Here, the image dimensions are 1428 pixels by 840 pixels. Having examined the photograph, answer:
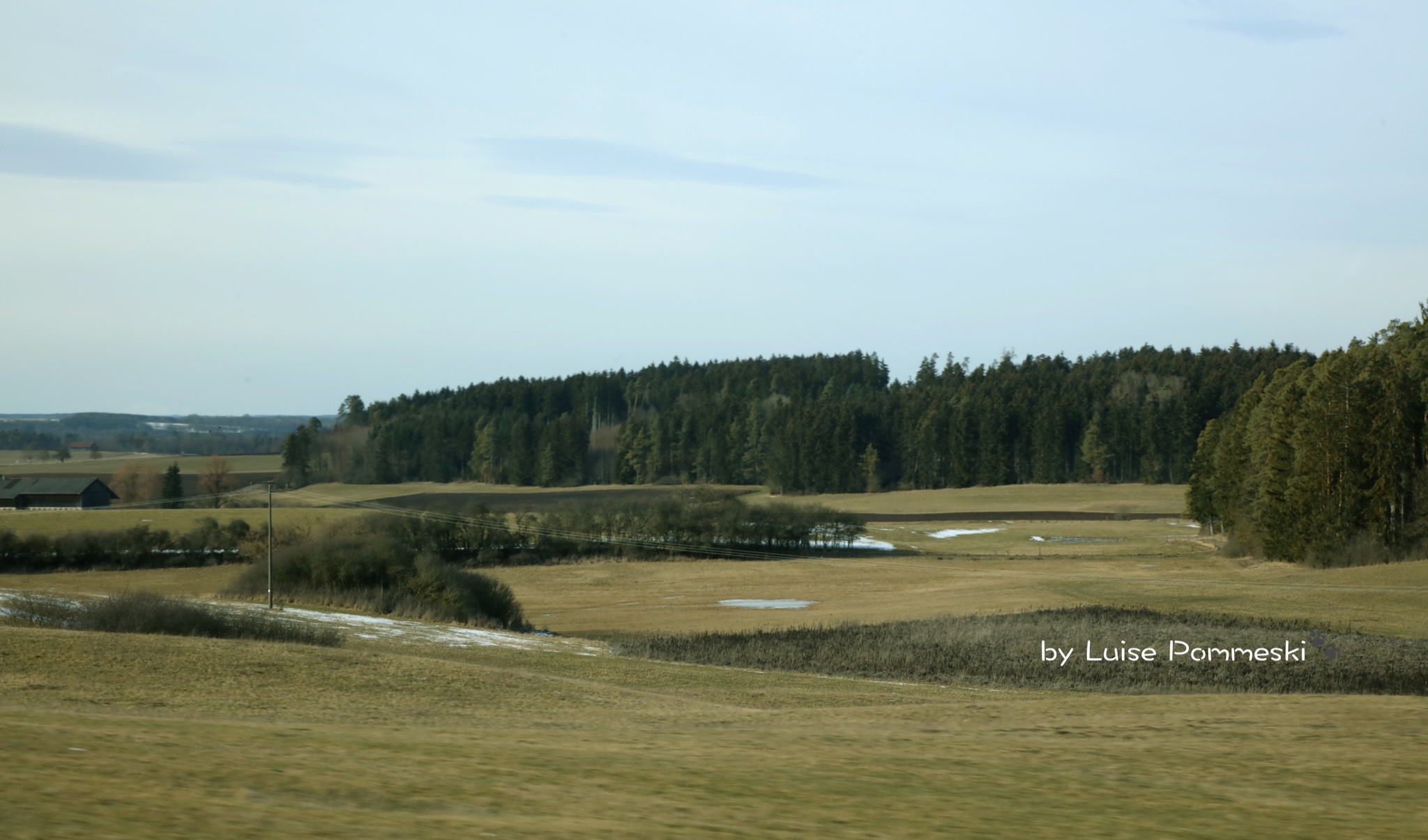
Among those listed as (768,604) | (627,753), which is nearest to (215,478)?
(768,604)

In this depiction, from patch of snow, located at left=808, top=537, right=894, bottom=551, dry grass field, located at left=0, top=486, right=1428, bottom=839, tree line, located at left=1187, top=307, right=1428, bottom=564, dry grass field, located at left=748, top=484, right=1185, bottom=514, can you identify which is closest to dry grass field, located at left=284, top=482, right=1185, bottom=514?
dry grass field, located at left=748, top=484, right=1185, bottom=514

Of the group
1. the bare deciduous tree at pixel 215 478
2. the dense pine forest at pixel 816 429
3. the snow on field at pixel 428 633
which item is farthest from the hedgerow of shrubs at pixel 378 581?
the dense pine forest at pixel 816 429

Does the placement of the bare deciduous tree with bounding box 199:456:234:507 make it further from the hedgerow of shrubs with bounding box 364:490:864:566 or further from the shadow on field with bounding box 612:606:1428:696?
the shadow on field with bounding box 612:606:1428:696

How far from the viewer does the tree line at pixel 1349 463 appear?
180 ft

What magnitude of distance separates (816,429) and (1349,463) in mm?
81796

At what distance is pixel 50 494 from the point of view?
83.2 metres

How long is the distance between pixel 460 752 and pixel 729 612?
38.6m

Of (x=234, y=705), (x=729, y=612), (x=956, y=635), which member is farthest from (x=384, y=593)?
(x=234, y=705)

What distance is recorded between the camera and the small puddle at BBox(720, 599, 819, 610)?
51562mm

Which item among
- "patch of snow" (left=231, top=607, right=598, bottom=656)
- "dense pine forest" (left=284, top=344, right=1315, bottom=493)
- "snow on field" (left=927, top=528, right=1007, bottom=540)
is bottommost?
"snow on field" (left=927, top=528, right=1007, bottom=540)

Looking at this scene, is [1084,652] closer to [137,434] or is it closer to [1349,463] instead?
[1349,463]

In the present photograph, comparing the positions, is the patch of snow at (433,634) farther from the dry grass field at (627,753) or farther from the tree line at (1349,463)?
the tree line at (1349,463)

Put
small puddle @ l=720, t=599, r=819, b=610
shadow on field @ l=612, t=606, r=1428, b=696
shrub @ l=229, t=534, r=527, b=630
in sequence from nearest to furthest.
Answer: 1. shadow on field @ l=612, t=606, r=1428, b=696
2. shrub @ l=229, t=534, r=527, b=630
3. small puddle @ l=720, t=599, r=819, b=610

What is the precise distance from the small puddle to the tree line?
996 inches
